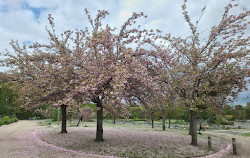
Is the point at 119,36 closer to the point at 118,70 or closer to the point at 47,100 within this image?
the point at 118,70

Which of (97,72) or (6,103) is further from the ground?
(97,72)

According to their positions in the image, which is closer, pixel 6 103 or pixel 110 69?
pixel 110 69

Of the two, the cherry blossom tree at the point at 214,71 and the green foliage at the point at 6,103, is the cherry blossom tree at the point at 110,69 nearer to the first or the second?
the cherry blossom tree at the point at 214,71

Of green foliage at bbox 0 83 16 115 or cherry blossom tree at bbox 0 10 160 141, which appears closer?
cherry blossom tree at bbox 0 10 160 141

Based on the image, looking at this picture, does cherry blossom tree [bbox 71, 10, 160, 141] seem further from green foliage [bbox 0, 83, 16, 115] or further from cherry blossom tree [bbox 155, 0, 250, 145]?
green foliage [bbox 0, 83, 16, 115]

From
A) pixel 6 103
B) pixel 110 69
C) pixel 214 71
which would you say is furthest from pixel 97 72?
pixel 6 103

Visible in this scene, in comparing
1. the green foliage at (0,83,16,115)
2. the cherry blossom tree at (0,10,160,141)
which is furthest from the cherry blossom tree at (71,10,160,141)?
the green foliage at (0,83,16,115)

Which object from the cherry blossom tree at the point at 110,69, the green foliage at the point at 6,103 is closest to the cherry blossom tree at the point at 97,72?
the cherry blossom tree at the point at 110,69

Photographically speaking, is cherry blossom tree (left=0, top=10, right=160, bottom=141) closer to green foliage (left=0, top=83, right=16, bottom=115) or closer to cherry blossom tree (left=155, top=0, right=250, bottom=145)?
cherry blossom tree (left=155, top=0, right=250, bottom=145)

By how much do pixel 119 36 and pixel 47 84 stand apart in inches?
276

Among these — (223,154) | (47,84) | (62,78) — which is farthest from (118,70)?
(223,154)

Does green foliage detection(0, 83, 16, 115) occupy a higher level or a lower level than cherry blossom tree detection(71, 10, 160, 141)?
lower

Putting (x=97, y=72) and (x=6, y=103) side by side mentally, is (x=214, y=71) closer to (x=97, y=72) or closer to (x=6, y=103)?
(x=97, y=72)

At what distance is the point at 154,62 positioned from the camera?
1383cm
